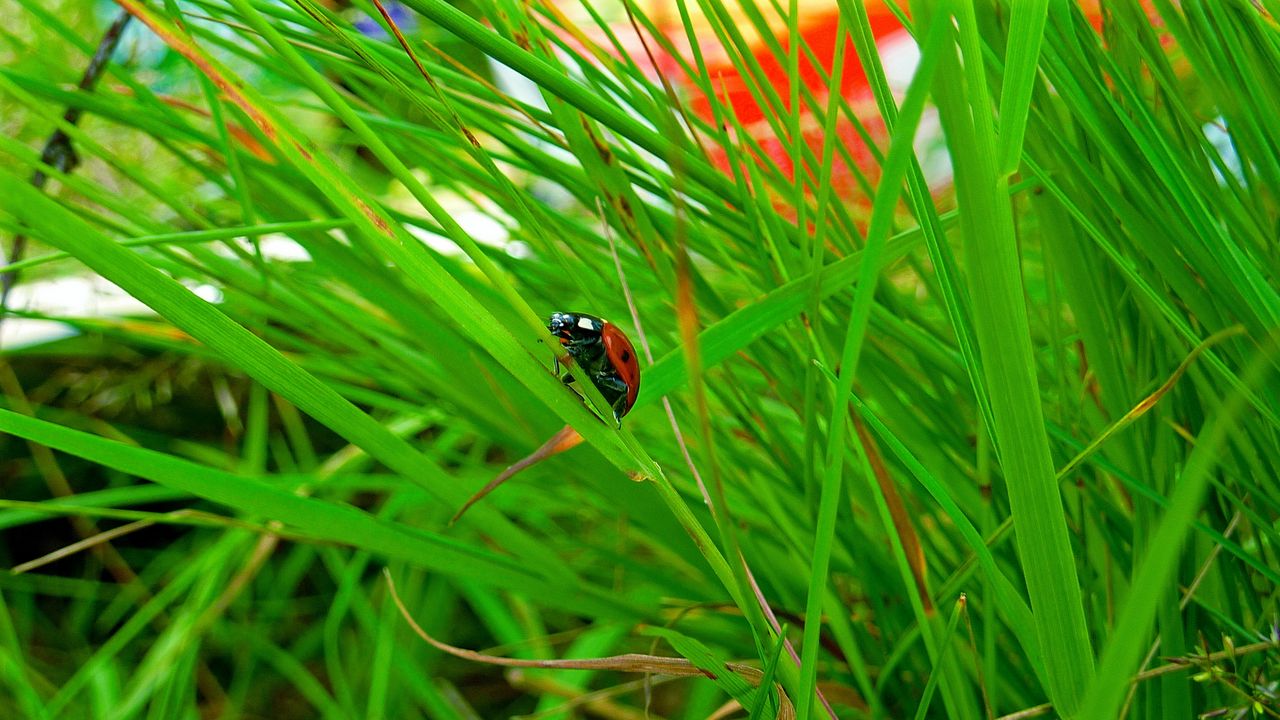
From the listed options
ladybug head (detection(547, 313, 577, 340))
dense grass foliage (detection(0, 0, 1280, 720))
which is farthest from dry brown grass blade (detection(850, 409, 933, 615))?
ladybug head (detection(547, 313, 577, 340))

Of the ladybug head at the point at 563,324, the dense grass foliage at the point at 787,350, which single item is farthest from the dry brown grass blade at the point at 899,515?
the ladybug head at the point at 563,324

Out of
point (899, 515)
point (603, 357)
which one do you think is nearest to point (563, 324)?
point (603, 357)

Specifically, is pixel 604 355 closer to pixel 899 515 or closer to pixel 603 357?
pixel 603 357

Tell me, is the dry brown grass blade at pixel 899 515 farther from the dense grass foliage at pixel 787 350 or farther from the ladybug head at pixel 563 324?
the ladybug head at pixel 563 324

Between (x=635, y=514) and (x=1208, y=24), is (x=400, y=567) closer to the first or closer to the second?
(x=635, y=514)

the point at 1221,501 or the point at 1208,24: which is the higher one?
the point at 1208,24

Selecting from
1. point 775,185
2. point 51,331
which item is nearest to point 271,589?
point 51,331
